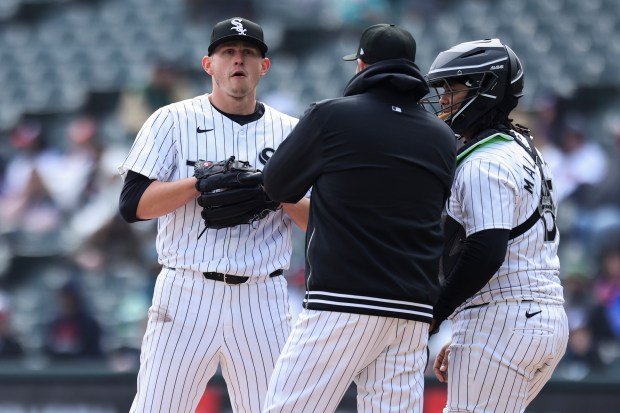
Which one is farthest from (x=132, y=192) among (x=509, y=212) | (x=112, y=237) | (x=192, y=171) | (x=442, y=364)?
(x=112, y=237)

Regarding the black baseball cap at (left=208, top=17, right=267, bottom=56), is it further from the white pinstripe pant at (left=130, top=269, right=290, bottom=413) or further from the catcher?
the white pinstripe pant at (left=130, top=269, right=290, bottom=413)

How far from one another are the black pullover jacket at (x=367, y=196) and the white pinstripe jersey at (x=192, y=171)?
73 centimetres

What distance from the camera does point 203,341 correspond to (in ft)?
13.9

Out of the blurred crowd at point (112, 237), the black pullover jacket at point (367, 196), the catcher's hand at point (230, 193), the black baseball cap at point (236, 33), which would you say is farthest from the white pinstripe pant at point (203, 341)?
the blurred crowd at point (112, 237)

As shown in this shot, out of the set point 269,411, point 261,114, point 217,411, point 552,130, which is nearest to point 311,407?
point 269,411

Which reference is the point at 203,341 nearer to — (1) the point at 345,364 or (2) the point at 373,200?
(1) the point at 345,364

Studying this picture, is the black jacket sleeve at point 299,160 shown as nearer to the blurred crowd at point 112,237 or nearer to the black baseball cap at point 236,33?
the black baseball cap at point 236,33

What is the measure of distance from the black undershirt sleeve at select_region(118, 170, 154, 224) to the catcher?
23cm

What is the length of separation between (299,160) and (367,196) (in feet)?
0.82

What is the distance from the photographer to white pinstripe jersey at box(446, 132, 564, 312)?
3.76 metres

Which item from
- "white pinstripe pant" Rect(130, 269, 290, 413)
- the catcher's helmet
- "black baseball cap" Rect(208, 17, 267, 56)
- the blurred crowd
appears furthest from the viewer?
the blurred crowd

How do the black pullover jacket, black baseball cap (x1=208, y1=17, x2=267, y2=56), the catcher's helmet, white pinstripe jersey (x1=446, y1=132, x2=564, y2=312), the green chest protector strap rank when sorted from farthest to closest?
black baseball cap (x1=208, y1=17, x2=267, y2=56), the catcher's helmet, the green chest protector strap, white pinstripe jersey (x1=446, y1=132, x2=564, y2=312), the black pullover jacket

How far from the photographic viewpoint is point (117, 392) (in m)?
6.92

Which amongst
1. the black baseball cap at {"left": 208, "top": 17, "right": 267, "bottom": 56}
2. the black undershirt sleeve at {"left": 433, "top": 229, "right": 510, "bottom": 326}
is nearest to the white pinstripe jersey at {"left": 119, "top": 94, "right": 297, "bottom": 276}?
the black baseball cap at {"left": 208, "top": 17, "right": 267, "bottom": 56}
